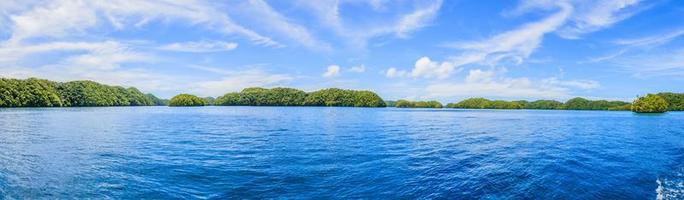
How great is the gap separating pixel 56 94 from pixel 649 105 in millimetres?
189760

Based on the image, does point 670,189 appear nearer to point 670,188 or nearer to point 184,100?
point 670,188

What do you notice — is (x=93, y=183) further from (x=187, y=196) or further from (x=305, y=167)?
(x=305, y=167)

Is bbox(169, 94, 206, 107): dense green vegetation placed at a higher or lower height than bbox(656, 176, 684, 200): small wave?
higher

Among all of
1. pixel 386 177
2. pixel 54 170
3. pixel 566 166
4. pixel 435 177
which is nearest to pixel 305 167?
pixel 386 177

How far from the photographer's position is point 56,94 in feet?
445

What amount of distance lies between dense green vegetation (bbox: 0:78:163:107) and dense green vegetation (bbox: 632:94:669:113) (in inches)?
7155

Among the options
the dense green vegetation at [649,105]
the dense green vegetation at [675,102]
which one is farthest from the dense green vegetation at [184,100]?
the dense green vegetation at [675,102]

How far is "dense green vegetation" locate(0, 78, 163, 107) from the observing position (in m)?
113

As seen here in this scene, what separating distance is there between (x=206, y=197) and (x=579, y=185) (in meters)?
12.0

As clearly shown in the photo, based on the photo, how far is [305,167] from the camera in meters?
15.5

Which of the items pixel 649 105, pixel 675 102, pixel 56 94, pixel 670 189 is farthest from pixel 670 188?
pixel 675 102

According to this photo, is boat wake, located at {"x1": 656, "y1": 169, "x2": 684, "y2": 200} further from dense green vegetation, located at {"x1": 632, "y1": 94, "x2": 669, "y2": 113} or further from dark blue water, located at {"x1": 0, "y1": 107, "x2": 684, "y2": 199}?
dense green vegetation, located at {"x1": 632, "y1": 94, "x2": 669, "y2": 113}

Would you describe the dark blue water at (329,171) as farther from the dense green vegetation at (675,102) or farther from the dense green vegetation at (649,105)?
the dense green vegetation at (675,102)

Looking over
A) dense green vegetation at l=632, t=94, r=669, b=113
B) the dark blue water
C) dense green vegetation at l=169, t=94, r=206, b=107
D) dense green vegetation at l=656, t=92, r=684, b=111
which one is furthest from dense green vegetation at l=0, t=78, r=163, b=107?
dense green vegetation at l=656, t=92, r=684, b=111
